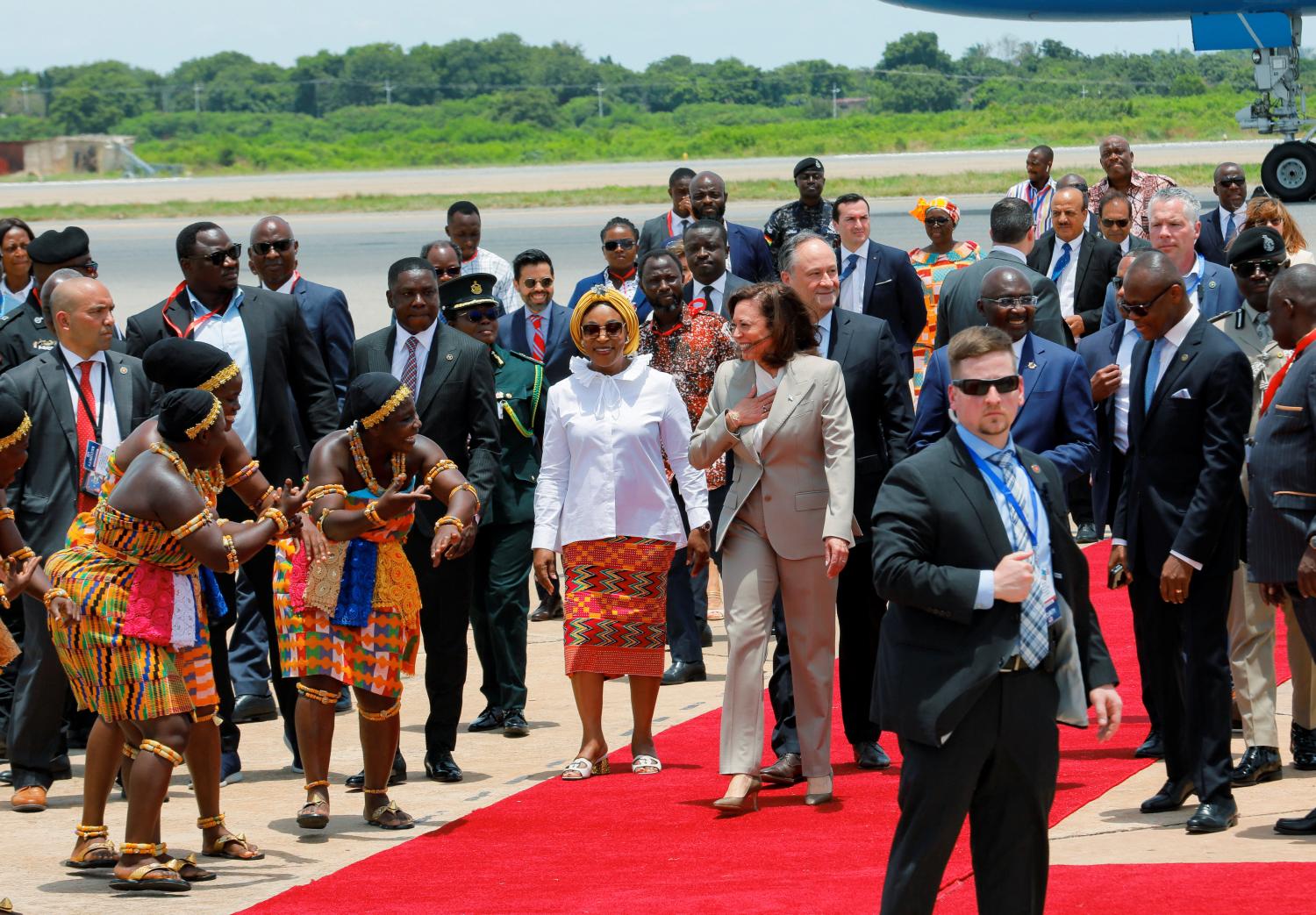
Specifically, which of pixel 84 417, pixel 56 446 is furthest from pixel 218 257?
pixel 56 446

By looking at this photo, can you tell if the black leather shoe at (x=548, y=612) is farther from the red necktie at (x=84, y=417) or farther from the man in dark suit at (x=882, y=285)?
the red necktie at (x=84, y=417)

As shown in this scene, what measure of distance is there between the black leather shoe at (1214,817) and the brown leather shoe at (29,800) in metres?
4.51

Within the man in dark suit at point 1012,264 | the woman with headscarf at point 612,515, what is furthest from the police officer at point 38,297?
the man in dark suit at point 1012,264

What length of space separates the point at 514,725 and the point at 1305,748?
3577mm

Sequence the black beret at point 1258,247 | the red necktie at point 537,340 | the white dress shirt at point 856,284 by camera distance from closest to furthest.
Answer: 1. the black beret at point 1258,247
2. the red necktie at point 537,340
3. the white dress shirt at point 856,284

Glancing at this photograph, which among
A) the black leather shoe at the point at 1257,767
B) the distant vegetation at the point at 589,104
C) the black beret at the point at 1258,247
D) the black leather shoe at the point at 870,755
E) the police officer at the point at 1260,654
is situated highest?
the distant vegetation at the point at 589,104

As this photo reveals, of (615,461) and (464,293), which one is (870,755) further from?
(464,293)

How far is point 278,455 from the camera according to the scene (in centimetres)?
838

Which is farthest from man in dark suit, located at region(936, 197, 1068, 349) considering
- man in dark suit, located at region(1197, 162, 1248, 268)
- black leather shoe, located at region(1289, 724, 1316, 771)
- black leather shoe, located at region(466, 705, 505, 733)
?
man in dark suit, located at region(1197, 162, 1248, 268)

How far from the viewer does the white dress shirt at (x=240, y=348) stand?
8258 mm

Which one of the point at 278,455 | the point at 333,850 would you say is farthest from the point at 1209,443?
the point at 278,455

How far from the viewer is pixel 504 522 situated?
8.80 meters

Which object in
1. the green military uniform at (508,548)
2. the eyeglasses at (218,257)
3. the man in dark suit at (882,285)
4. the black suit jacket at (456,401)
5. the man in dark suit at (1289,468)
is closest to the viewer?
the man in dark suit at (1289,468)

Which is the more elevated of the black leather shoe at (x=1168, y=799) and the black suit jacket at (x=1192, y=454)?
the black suit jacket at (x=1192, y=454)
